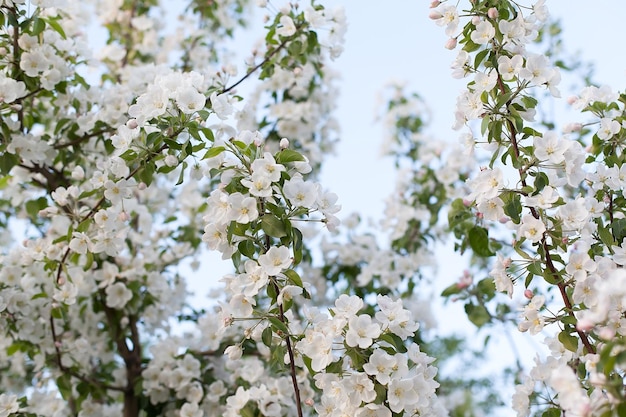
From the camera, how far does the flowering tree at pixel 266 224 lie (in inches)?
69.8

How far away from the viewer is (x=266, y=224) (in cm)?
178

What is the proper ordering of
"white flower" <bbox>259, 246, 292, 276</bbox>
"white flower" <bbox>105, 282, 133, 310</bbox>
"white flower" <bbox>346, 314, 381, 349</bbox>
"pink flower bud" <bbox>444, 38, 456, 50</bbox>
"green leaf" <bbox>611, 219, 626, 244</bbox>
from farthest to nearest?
"white flower" <bbox>105, 282, 133, 310</bbox>
"pink flower bud" <bbox>444, 38, 456, 50</bbox>
"green leaf" <bbox>611, 219, 626, 244</bbox>
"white flower" <bbox>259, 246, 292, 276</bbox>
"white flower" <bbox>346, 314, 381, 349</bbox>

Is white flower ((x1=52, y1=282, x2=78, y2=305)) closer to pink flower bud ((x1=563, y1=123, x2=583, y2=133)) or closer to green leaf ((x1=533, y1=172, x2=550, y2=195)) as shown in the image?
green leaf ((x1=533, y1=172, x2=550, y2=195))

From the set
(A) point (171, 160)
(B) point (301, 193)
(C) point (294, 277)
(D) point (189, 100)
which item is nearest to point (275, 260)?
(C) point (294, 277)

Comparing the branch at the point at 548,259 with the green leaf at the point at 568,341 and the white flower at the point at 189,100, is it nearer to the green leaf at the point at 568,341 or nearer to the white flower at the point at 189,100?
the green leaf at the point at 568,341

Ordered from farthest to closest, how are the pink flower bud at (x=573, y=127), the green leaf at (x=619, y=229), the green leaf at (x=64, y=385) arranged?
the green leaf at (x=64, y=385) < the pink flower bud at (x=573, y=127) < the green leaf at (x=619, y=229)

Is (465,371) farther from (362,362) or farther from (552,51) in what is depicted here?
(362,362)

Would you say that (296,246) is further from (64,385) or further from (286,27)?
(64,385)

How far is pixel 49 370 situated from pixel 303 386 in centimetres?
115

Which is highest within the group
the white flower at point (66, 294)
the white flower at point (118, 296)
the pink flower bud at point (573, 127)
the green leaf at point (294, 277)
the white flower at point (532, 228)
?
the white flower at point (118, 296)

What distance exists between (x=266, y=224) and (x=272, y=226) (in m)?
0.02

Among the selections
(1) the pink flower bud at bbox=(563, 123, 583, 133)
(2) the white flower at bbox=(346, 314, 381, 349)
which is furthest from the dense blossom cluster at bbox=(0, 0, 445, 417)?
(1) the pink flower bud at bbox=(563, 123, 583, 133)

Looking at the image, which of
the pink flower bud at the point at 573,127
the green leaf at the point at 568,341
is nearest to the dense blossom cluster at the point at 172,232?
the green leaf at the point at 568,341

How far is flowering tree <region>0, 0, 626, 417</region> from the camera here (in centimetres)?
177
